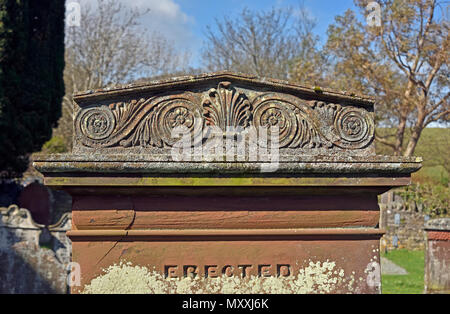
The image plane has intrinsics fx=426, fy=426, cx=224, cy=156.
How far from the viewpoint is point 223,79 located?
255 centimetres

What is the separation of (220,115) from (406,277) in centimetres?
978

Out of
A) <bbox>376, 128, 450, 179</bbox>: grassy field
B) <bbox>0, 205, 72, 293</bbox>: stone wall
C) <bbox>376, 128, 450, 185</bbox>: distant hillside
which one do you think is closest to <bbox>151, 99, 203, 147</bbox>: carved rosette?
<bbox>0, 205, 72, 293</bbox>: stone wall

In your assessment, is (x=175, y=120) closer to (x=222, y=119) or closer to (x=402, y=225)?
(x=222, y=119)

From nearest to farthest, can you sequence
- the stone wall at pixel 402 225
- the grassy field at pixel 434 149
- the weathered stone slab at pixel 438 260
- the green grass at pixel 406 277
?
the weathered stone slab at pixel 438 260
the green grass at pixel 406 277
the stone wall at pixel 402 225
the grassy field at pixel 434 149

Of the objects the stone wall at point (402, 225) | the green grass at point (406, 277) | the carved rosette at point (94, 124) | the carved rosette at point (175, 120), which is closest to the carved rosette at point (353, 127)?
the carved rosette at point (175, 120)

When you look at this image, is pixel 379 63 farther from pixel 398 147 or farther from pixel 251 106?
pixel 251 106

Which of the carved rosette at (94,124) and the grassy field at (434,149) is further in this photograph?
the grassy field at (434,149)

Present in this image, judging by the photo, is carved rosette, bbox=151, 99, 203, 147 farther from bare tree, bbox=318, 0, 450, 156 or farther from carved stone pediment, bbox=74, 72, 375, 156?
bare tree, bbox=318, 0, 450, 156

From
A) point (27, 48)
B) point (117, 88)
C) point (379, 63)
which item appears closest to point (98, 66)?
point (27, 48)

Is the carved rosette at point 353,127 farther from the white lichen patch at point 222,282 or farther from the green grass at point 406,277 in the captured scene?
the green grass at point 406,277

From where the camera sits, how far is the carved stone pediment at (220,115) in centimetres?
247

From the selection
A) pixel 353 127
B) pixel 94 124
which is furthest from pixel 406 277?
pixel 94 124

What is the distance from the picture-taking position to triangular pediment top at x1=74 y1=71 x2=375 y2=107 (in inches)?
97.7
